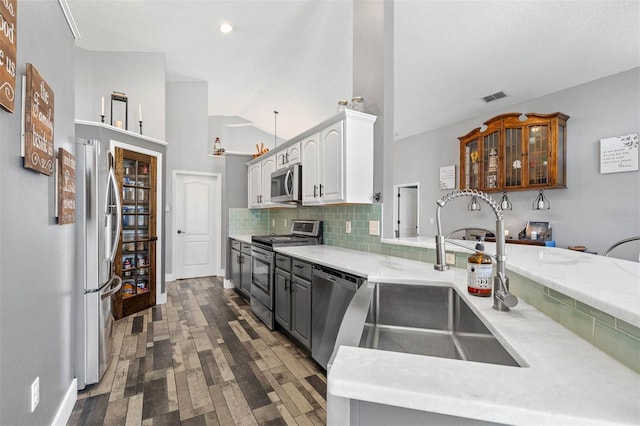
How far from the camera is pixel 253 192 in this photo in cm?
505

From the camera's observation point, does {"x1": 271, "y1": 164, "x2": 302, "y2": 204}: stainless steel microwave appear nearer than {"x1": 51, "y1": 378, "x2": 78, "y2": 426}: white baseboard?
No

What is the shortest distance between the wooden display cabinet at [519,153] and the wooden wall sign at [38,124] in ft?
17.2

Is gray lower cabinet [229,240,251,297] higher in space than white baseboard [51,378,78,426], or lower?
higher

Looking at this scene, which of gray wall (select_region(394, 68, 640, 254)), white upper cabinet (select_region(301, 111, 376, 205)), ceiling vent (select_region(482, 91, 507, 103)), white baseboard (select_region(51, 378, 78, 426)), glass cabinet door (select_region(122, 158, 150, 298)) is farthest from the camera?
ceiling vent (select_region(482, 91, 507, 103))

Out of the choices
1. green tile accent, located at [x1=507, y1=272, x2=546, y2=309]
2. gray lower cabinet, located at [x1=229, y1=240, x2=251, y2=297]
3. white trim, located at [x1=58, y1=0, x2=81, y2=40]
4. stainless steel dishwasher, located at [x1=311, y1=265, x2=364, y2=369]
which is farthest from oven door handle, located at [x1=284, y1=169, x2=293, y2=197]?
green tile accent, located at [x1=507, y1=272, x2=546, y2=309]

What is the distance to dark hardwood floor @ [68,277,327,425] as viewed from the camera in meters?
1.85

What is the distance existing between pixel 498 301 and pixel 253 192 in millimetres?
4349

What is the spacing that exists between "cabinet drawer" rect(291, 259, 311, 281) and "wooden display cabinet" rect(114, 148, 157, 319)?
92.5 inches

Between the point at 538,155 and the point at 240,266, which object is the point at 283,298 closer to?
the point at 240,266

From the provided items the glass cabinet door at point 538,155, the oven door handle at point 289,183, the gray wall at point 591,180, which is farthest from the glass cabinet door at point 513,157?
the oven door handle at point 289,183

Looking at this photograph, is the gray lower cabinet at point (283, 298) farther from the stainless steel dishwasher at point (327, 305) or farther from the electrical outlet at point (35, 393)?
the electrical outlet at point (35, 393)

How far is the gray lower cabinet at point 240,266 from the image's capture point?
4082mm

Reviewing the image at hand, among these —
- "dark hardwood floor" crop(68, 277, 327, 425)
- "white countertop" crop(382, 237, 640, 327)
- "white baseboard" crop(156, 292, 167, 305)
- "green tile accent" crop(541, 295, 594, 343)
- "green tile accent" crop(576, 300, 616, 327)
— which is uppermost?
"white countertop" crop(382, 237, 640, 327)

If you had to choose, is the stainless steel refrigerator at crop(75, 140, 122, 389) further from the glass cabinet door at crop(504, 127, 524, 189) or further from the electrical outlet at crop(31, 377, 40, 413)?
the glass cabinet door at crop(504, 127, 524, 189)
